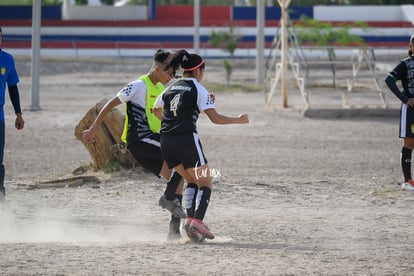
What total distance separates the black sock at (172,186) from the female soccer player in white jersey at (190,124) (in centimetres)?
29

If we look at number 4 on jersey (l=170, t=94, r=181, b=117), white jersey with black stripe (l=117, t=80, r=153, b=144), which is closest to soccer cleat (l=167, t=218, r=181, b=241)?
white jersey with black stripe (l=117, t=80, r=153, b=144)

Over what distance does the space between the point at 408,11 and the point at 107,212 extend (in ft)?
157

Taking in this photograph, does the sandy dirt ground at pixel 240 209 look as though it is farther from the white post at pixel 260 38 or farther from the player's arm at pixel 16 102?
the white post at pixel 260 38

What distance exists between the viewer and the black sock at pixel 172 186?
8.42 meters

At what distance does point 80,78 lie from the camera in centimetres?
3666

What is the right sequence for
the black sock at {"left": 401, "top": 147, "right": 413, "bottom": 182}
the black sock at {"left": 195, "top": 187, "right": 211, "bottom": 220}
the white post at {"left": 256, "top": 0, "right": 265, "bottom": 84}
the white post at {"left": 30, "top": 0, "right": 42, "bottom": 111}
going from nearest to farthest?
the black sock at {"left": 195, "top": 187, "right": 211, "bottom": 220}
the black sock at {"left": 401, "top": 147, "right": 413, "bottom": 182}
the white post at {"left": 30, "top": 0, "right": 42, "bottom": 111}
the white post at {"left": 256, "top": 0, "right": 265, "bottom": 84}

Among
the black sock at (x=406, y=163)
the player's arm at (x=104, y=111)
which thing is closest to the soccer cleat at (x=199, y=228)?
the player's arm at (x=104, y=111)

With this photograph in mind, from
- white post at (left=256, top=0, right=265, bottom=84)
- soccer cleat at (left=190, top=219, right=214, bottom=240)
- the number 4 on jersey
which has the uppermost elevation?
the number 4 on jersey

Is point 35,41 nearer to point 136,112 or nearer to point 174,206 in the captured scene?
point 136,112

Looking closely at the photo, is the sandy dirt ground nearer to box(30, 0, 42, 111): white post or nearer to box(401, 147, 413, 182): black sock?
box(401, 147, 413, 182): black sock

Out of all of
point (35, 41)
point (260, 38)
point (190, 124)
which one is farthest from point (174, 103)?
point (260, 38)

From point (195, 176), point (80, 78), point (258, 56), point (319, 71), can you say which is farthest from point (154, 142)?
point (319, 71)

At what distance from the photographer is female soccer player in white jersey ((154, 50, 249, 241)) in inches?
313

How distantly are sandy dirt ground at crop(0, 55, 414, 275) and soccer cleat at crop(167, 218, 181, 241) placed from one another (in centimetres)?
12
